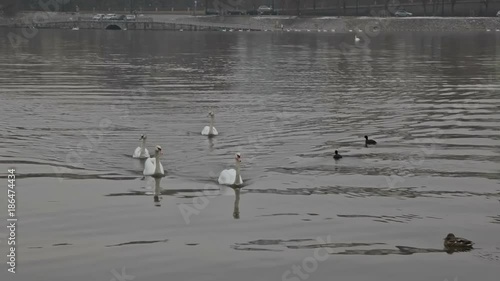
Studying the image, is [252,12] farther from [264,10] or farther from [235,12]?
[235,12]

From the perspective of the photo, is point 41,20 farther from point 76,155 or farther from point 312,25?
point 76,155

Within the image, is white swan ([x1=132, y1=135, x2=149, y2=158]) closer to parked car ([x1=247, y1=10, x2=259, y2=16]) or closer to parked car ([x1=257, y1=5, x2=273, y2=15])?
parked car ([x1=247, y1=10, x2=259, y2=16])

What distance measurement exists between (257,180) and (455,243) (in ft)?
29.0

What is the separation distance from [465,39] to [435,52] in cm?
3174

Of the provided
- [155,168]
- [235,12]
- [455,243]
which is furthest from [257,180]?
[235,12]

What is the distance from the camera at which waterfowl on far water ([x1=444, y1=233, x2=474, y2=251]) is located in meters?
24.3

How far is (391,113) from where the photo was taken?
47250 millimetres

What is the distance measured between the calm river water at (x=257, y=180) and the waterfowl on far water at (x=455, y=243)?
13.3 inches

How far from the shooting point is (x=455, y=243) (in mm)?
24328

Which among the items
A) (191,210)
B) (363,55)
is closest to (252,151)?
(191,210)

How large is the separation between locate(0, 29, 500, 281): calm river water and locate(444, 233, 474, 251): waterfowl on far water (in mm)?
337

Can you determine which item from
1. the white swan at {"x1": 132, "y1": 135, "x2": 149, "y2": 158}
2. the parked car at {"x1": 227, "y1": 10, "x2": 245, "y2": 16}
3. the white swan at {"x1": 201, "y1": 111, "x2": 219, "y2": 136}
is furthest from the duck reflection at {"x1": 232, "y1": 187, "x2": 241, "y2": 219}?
the parked car at {"x1": 227, "y1": 10, "x2": 245, "y2": 16}

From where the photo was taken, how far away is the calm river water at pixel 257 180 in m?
23.5

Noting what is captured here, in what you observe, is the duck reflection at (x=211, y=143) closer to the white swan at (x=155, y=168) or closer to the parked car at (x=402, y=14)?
the white swan at (x=155, y=168)
